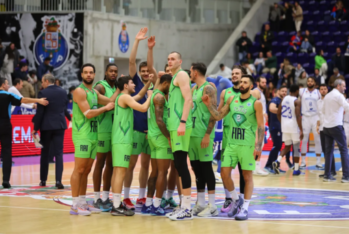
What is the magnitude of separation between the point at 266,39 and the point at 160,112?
18.5 metres

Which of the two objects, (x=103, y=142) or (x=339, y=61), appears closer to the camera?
(x=103, y=142)

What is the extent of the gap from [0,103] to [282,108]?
6485 millimetres

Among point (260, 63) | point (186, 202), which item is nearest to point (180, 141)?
point (186, 202)

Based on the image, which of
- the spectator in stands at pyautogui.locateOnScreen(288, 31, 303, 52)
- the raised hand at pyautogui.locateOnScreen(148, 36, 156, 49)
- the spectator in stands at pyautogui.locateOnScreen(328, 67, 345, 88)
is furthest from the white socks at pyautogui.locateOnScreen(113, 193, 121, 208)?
the spectator in stands at pyautogui.locateOnScreen(288, 31, 303, 52)

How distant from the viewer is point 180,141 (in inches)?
296

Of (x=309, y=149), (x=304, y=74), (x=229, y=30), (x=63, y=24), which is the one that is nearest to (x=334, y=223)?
(x=309, y=149)

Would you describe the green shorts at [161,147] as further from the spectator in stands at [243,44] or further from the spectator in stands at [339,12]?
the spectator in stands at [339,12]

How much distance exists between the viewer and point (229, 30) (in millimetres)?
27547

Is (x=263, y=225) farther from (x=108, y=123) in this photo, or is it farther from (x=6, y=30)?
(x=6, y=30)

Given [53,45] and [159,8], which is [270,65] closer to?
[159,8]

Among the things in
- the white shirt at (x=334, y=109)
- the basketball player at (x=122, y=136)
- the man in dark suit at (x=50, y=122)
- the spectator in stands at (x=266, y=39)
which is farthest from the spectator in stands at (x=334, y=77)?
the basketball player at (x=122, y=136)

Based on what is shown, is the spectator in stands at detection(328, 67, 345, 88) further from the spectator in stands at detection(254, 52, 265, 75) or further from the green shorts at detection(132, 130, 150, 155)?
the green shorts at detection(132, 130, 150, 155)

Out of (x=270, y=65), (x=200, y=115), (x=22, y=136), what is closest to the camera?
(x=200, y=115)

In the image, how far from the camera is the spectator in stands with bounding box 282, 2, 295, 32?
25672 mm
